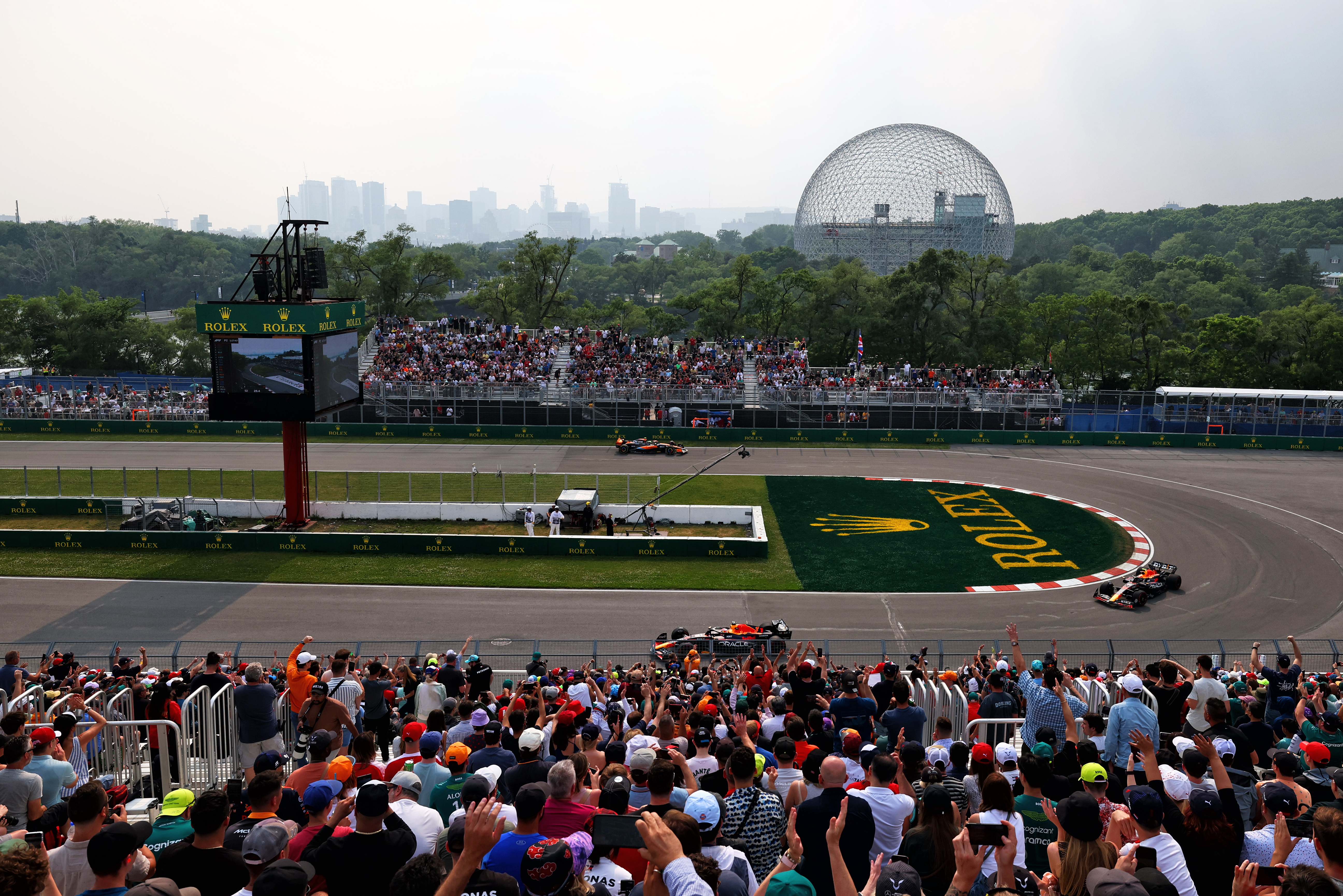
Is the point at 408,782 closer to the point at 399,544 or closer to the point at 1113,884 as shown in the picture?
the point at 1113,884

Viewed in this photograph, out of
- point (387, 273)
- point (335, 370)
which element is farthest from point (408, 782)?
point (387, 273)

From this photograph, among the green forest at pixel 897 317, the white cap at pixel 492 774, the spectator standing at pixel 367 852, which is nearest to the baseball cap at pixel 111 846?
the spectator standing at pixel 367 852

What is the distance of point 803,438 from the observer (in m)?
51.1

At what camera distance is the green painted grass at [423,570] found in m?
28.6

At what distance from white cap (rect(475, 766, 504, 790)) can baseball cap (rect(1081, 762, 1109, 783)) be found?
467cm

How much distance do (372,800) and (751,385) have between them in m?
50.6

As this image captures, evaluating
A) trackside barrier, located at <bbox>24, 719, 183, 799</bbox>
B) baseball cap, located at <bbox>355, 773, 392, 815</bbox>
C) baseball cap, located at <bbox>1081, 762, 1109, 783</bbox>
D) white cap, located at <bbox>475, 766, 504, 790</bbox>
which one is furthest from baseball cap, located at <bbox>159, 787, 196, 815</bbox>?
baseball cap, located at <bbox>1081, 762, 1109, 783</bbox>

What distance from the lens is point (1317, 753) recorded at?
27.8 feet

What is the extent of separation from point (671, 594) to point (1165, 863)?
21735 millimetres

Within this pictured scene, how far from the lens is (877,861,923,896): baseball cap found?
5453 mm

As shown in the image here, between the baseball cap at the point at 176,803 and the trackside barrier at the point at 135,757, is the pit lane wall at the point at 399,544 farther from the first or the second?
the baseball cap at the point at 176,803

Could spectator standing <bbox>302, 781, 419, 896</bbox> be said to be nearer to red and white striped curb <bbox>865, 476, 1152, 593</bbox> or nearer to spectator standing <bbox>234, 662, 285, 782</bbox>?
spectator standing <bbox>234, 662, 285, 782</bbox>

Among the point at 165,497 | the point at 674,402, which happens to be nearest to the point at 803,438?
the point at 674,402

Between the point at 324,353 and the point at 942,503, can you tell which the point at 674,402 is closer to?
the point at 942,503
